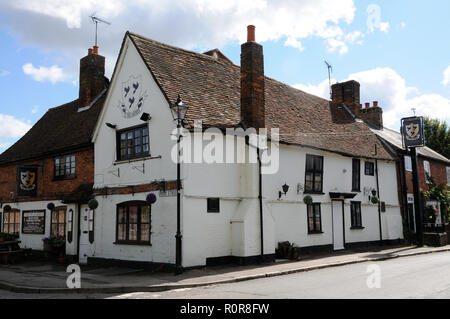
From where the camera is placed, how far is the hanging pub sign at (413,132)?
22.8m

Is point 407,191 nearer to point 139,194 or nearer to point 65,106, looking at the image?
point 139,194

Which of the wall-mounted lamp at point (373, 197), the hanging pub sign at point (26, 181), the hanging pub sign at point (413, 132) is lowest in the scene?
the wall-mounted lamp at point (373, 197)

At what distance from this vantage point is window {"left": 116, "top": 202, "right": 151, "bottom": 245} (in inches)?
594

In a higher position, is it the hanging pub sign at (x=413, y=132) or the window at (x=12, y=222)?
the hanging pub sign at (x=413, y=132)

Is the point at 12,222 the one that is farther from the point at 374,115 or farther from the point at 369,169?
the point at 374,115

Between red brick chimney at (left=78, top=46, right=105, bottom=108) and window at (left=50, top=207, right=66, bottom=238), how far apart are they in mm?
6095

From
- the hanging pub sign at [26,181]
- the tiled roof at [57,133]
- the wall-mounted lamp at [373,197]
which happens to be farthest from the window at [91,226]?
the wall-mounted lamp at [373,197]

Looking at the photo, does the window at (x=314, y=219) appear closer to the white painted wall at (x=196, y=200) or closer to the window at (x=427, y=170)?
the white painted wall at (x=196, y=200)

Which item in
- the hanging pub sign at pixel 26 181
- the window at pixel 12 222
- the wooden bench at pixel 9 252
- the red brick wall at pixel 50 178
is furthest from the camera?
the window at pixel 12 222

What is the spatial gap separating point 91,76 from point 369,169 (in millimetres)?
15606

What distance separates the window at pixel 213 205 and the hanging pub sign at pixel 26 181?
10571mm

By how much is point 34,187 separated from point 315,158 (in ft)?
44.8

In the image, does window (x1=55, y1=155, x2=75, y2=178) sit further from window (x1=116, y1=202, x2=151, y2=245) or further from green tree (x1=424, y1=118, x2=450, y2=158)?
green tree (x1=424, y1=118, x2=450, y2=158)

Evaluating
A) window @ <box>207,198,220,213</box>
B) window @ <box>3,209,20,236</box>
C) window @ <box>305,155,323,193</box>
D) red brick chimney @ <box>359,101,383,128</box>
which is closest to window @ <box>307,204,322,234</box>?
window @ <box>305,155,323,193</box>
